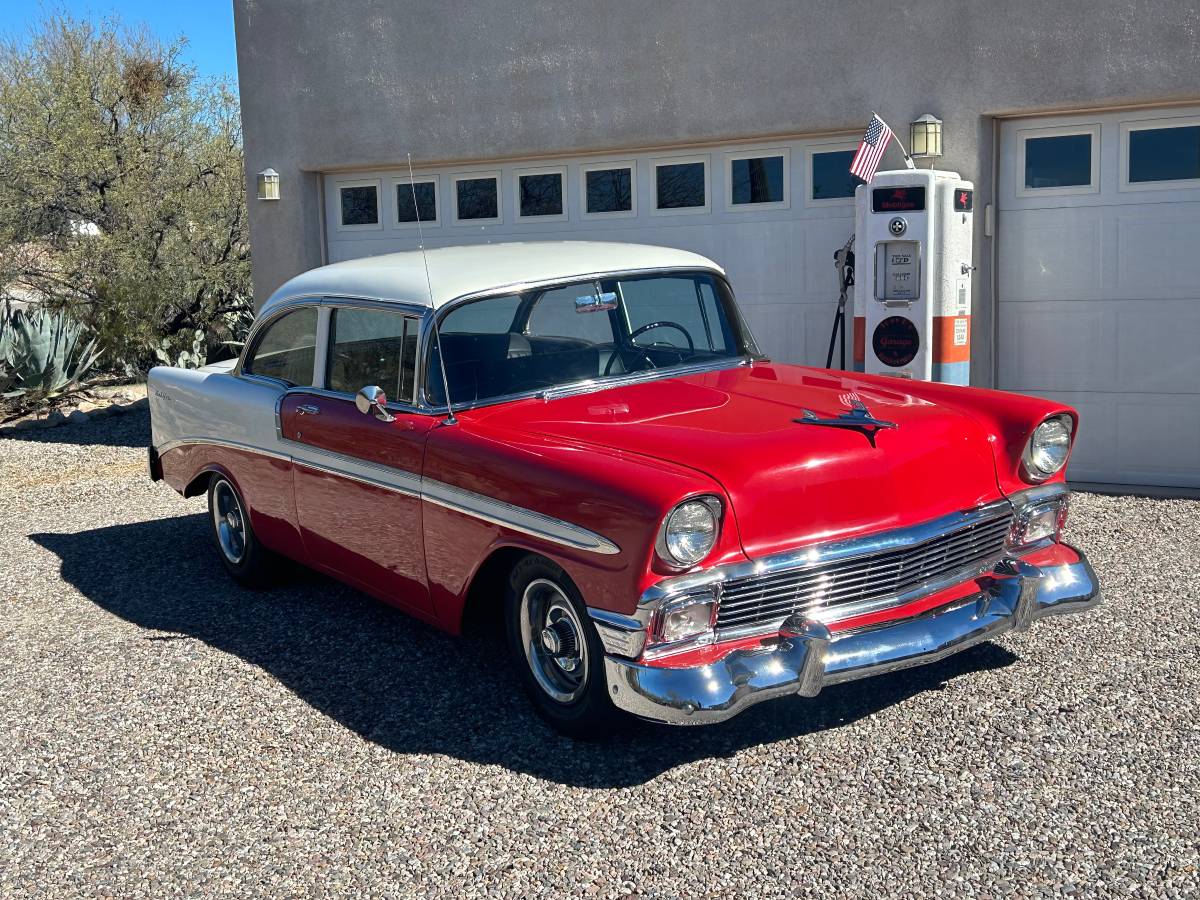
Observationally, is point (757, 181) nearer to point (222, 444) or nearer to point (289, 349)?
point (289, 349)

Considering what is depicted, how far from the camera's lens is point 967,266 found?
738 cm

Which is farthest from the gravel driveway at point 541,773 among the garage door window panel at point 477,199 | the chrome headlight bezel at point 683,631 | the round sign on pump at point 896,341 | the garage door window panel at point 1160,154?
the garage door window panel at point 477,199

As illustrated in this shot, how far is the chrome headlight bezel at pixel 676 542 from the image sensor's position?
3471 millimetres

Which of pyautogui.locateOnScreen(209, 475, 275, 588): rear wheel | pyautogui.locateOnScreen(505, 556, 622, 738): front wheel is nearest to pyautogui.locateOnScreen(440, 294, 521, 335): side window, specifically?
pyautogui.locateOnScreen(505, 556, 622, 738): front wheel

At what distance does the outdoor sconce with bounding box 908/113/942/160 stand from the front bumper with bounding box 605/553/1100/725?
13.8 ft

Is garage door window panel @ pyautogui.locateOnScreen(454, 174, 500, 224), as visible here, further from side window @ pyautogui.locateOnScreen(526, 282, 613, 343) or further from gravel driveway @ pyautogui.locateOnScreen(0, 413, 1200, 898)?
side window @ pyautogui.locateOnScreen(526, 282, 613, 343)

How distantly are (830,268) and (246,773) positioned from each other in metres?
5.56

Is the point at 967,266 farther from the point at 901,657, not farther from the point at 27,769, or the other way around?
the point at 27,769

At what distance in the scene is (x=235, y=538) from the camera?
19.7 feet

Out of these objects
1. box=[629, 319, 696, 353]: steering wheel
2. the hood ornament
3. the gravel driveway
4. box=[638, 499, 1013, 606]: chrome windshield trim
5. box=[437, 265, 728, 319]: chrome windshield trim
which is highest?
box=[437, 265, 728, 319]: chrome windshield trim

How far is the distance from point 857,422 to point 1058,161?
4435 millimetres

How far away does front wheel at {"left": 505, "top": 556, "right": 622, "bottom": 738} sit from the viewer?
3.78m

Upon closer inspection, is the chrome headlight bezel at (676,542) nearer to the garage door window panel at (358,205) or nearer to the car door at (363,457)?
the car door at (363,457)

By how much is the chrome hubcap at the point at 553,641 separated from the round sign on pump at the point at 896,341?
157 inches
